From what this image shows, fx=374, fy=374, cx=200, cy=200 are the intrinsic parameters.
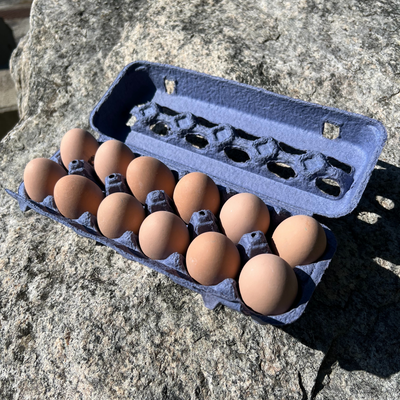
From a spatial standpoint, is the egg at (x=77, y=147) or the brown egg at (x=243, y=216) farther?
the egg at (x=77, y=147)

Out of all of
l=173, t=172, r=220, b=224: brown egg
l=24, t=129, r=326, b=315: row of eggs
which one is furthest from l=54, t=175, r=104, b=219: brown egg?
l=173, t=172, r=220, b=224: brown egg

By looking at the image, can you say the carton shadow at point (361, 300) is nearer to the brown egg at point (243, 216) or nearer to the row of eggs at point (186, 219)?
the row of eggs at point (186, 219)

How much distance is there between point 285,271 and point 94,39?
7.69 feet

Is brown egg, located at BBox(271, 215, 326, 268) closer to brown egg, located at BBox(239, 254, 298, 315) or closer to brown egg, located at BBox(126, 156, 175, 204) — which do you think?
brown egg, located at BBox(239, 254, 298, 315)

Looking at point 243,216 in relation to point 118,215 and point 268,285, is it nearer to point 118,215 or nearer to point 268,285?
point 268,285

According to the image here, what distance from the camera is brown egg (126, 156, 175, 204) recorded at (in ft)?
5.81

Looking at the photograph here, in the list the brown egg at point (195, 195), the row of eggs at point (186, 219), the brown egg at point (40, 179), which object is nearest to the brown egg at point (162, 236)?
the row of eggs at point (186, 219)

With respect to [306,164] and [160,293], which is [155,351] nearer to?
[160,293]

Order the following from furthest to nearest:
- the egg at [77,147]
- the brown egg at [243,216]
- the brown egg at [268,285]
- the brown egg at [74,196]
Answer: the egg at [77,147] → the brown egg at [74,196] → the brown egg at [243,216] → the brown egg at [268,285]

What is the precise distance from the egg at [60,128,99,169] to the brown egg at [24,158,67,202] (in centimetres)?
12

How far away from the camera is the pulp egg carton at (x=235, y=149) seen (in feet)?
5.16

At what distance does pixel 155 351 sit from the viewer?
1597 mm

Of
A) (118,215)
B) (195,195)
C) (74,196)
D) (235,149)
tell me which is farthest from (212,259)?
(235,149)

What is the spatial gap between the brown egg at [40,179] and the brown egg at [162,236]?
1.88 ft
